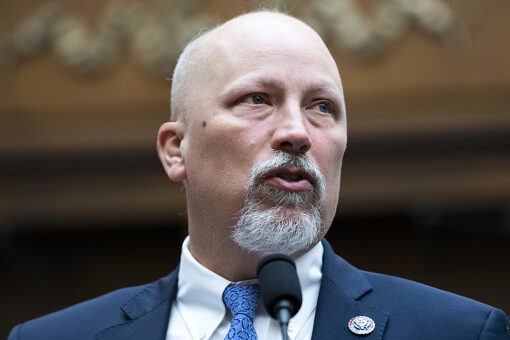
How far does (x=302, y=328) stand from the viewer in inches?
103

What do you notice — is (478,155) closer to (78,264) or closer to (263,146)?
(78,264)

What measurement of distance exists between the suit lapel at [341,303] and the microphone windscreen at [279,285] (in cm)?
54

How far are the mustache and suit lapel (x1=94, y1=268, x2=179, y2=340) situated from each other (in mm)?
647

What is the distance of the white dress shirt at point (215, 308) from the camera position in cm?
263

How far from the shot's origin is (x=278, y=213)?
2547 mm

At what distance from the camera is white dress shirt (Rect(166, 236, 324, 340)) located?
2.63 meters

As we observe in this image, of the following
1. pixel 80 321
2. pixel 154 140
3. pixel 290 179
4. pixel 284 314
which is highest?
pixel 290 179

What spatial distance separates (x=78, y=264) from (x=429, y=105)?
4000 millimetres

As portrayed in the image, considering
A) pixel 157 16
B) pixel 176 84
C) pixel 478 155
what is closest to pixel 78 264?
pixel 157 16

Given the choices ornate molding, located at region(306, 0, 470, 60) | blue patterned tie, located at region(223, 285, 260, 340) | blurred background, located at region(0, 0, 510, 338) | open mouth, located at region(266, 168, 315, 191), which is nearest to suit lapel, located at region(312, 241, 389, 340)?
blue patterned tie, located at region(223, 285, 260, 340)

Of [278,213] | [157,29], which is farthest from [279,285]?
[157,29]

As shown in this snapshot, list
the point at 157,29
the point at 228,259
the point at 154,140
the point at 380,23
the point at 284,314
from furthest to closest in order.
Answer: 1. the point at 157,29
2. the point at 154,140
3. the point at 380,23
4. the point at 228,259
5. the point at 284,314

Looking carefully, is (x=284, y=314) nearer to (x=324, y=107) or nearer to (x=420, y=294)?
(x=420, y=294)

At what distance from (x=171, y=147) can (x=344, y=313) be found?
0.96m
